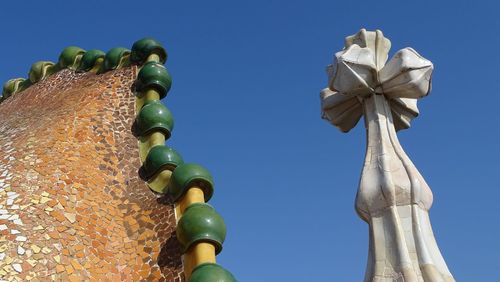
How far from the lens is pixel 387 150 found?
477cm

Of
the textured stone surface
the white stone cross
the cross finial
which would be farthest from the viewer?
the cross finial

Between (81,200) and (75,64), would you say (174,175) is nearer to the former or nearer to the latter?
(81,200)

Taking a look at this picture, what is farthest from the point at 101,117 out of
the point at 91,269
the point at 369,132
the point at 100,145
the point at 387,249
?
the point at 387,249

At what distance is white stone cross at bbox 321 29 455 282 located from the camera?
14.0 ft

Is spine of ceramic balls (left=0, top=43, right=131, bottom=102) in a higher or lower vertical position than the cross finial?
higher

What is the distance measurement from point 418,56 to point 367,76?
15.9 inches

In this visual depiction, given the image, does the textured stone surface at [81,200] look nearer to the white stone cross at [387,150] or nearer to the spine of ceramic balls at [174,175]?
the spine of ceramic balls at [174,175]

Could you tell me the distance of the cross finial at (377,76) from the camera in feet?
16.2

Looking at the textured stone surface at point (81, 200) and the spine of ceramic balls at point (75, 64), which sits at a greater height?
the spine of ceramic balls at point (75, 64)

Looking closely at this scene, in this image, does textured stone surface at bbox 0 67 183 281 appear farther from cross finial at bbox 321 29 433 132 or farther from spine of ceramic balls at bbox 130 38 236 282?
cross finial at bbox 321 29 433 132

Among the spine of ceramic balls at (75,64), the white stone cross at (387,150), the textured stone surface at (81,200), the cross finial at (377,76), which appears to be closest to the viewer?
the textured stone surface at (81,200)

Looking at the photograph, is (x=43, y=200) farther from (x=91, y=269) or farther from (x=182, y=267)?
(x=182, y=267)

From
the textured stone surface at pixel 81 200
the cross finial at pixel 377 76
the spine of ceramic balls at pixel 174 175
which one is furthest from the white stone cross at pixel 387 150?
the textured stone surface at pixel 81 200

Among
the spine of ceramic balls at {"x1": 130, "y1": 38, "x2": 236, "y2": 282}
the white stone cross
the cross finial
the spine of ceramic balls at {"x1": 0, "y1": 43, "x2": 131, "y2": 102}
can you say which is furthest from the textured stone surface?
the cross finial
